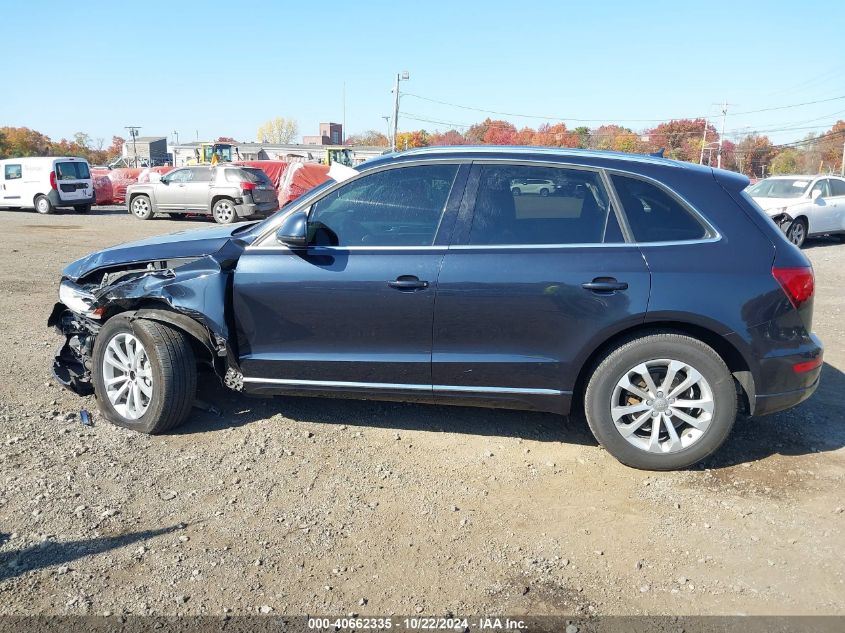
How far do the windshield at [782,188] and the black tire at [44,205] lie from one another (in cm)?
2015

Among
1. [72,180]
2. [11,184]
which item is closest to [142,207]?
Result: [72,180]

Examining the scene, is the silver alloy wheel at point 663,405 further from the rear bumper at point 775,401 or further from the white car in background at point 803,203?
the white car in background at point 803,203

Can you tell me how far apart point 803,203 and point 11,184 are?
2268cm

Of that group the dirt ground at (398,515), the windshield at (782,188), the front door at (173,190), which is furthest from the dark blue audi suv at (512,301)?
the front door at (173,190)

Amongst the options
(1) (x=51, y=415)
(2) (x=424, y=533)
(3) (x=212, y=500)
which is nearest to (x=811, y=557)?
(2) (x=424, y=533)

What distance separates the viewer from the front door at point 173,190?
19797 millimetres

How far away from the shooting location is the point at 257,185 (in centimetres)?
1930

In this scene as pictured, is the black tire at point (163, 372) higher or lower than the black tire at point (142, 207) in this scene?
higher

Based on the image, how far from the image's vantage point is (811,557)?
316cm

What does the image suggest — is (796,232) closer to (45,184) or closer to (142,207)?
(142,207)

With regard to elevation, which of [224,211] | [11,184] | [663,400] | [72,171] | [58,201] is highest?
[72,171]

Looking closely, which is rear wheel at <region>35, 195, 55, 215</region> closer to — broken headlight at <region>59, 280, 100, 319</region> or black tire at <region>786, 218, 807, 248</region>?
broken headlight at <region>59, 280, 100, 319</region>

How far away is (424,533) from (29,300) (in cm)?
694

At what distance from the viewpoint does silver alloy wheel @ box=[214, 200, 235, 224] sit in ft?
62.6
